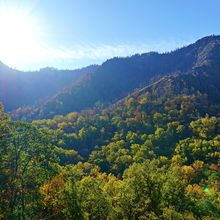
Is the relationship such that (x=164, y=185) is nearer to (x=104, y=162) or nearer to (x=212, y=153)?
(x=212, y=153)

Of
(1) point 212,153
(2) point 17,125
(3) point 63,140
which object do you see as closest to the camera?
(2) point 17,125

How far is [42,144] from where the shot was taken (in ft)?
136

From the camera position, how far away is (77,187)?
2103 inches

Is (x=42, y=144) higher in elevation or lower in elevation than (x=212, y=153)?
higher

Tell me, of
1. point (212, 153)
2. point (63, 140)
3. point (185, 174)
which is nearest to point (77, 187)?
point (185, 174)

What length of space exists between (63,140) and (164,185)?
144907 millimetres

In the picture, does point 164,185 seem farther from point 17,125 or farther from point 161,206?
point 17,125

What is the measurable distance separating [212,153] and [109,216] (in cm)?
10017

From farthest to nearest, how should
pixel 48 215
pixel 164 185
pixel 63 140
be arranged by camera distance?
pixel 63 140
pixel 164 185
pixel 48 215

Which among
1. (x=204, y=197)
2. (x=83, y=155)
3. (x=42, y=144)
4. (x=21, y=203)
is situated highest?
(x=42, y=144)

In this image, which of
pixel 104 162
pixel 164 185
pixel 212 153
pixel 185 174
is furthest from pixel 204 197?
pixel 104 162

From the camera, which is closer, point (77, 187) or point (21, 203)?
point (21, 203)

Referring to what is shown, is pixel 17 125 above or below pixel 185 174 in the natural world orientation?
above

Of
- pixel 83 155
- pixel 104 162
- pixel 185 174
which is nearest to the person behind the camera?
pixel 185 174
